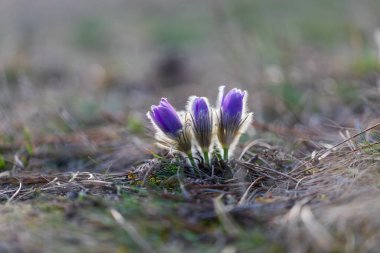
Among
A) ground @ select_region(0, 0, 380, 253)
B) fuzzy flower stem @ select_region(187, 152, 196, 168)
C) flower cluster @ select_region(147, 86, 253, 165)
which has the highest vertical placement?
flower cluster @ select_region(147, 86, 253, 165)

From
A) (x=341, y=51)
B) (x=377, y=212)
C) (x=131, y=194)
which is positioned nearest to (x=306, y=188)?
(x=377, y=212)

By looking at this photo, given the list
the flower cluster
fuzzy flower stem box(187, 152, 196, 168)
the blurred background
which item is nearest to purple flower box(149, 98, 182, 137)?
the flower cluster

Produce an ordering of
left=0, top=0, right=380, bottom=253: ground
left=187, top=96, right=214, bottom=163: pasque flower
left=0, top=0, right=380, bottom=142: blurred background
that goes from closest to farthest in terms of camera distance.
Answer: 1. left=0, top=0, right=380, bottom=253: ground
2. left=187, top=96, right=214, bottom=163: pasque flower
3. left=0, top=0, right=380, bottom=142: blurred background

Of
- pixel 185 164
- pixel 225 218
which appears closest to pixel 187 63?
pixel 185 164

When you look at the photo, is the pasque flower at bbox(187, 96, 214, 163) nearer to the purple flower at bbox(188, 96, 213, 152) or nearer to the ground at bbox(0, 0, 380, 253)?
the purple flower at bbox(188, 96, 213, 152)

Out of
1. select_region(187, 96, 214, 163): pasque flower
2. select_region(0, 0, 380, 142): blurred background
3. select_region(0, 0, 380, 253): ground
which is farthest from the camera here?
select_region(0, 0, 380, 142): blurred background

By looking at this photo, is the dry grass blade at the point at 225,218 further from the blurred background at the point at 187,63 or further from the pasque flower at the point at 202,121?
the blurred background at the point at 187,63
